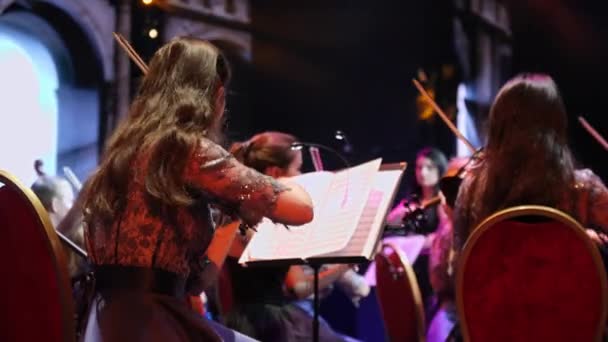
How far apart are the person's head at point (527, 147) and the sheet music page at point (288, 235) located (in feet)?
1.52

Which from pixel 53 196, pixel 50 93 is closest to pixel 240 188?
pixel 53 196

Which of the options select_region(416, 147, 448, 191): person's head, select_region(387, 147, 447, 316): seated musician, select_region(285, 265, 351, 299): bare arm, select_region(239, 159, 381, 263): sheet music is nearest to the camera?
select_region(239, 159, 381, 263): sheet music

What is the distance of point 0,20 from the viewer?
3.92 meters

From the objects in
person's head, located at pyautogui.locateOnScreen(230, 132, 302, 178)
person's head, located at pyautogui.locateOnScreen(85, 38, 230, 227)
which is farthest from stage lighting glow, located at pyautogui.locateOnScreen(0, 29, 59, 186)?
person's head, located at pyautogui.locateOnScreen(85, 38, 230, 227)

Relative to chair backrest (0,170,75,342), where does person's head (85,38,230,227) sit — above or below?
above

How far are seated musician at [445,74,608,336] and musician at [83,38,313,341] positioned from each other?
0.61 meters

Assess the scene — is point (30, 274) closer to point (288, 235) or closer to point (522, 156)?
point (288, 235)

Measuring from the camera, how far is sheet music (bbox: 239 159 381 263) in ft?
6.65

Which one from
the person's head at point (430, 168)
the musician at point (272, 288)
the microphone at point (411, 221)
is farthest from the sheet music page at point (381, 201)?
the person's head at point (430, 168)

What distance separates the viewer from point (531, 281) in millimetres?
1630

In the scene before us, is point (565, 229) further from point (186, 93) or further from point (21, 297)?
point (21, 297)

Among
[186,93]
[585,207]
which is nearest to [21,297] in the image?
[186,93]

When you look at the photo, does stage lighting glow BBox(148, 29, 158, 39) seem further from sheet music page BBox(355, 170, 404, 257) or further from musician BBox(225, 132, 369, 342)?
sheet music page BBox(355, 170, 404, 257)

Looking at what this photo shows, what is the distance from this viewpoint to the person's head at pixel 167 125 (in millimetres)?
1533
